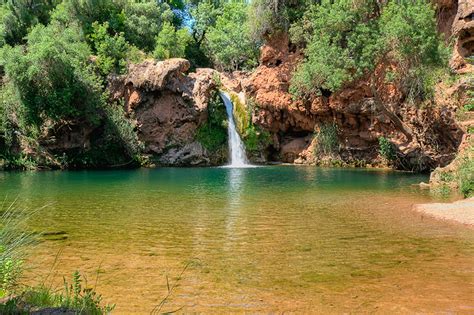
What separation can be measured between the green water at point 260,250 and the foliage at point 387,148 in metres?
12.2

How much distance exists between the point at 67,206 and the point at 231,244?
7.63 meters

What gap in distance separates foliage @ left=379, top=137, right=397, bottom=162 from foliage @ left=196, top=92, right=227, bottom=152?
11480 millimetres

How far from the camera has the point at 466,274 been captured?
315 inches

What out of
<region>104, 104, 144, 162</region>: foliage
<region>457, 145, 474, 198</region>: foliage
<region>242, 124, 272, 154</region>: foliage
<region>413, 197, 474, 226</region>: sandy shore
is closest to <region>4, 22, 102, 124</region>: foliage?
<region>104, 104, 144, 162</region>: foliage

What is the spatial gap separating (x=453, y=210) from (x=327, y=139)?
800 inches

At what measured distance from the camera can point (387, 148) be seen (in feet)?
99.5

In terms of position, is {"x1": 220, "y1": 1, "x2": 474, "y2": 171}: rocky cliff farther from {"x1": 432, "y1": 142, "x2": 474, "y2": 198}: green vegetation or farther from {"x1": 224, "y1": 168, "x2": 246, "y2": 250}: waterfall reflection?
{"x1": 224, "y1": 168, "x2": 246, "y2": 250}: waterfall reflection

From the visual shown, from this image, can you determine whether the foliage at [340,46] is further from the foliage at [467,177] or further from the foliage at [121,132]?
the foliage at [121,132]

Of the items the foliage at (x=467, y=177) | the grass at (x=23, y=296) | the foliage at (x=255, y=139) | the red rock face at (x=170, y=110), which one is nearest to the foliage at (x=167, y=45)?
the red rock face at (x=170, y=110)

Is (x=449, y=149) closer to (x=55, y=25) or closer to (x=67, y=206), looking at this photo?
(x=67, y=206)

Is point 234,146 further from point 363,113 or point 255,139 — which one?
point 363,113

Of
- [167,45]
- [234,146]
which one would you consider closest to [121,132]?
[234,146]

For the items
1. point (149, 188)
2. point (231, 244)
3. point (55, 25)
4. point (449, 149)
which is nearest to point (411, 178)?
point (449, 149)

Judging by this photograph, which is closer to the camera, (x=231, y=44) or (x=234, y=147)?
(x=234, y=147)
